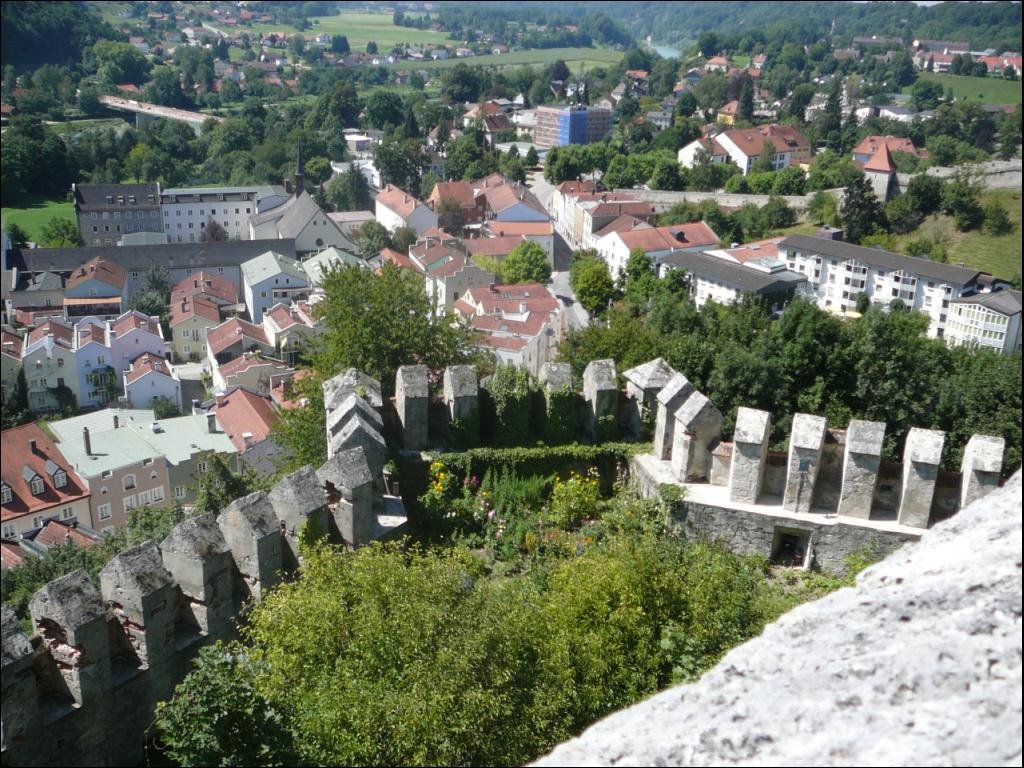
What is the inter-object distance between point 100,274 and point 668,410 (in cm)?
5297

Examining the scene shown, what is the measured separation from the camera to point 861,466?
1168 cm

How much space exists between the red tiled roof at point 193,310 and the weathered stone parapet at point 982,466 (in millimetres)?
47729

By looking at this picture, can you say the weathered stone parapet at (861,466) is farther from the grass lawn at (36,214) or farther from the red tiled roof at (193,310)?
the grass lawn at (36,214)

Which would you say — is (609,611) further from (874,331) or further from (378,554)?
(874,331)

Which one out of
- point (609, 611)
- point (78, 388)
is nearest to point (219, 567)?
point (609, 611)

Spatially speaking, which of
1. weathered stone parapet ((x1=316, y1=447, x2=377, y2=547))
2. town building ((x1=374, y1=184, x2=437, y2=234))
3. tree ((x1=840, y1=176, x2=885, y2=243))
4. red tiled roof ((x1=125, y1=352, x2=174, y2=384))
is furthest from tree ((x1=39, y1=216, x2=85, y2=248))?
weathered stone parapet ((x1=316, y1=447, x2=377, y2=547))

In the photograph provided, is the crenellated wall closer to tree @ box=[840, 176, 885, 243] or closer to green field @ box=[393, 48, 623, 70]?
tree @ box=[840, 176, 885, 243]

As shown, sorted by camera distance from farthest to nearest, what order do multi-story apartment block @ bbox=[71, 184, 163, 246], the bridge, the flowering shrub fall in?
the bridge < multi-story apartment block @ bbox=[71, 184, 163, 246] < the flowering shrub

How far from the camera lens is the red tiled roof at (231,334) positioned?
48.8 metres

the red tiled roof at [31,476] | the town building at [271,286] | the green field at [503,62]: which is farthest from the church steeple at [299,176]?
the green field at [503,62]

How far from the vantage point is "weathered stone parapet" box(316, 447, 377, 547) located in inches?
417

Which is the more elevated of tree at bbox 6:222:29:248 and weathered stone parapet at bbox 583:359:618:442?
weathered stone parapet at bbox 583:359:618:442

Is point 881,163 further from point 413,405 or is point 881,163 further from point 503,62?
point 503,62

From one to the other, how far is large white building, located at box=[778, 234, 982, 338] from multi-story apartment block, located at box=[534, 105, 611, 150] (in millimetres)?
52933
